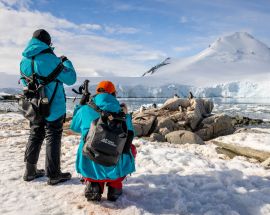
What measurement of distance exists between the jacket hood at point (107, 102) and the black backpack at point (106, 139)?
6cm

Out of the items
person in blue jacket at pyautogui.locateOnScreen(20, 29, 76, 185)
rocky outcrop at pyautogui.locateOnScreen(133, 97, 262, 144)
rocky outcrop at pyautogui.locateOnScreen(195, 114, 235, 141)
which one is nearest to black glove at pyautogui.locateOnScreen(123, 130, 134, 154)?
person in blue jacket at pyautogui.locateOnScreen(20, 29, 76, 185)

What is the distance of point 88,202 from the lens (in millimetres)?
4051

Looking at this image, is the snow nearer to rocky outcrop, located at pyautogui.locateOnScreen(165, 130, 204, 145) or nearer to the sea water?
rocky outcrop, located at pyautogui.locateOnScreen(165, 130, 204, 145)

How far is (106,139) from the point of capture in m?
3.75

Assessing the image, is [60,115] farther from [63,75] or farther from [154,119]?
[154,119]

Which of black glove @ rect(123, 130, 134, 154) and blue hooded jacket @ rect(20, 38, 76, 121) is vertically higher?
blue hooded jacket @ rect(20, 38, 76, 121)

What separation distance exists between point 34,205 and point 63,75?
5.22ft

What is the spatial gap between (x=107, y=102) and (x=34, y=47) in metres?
1.23

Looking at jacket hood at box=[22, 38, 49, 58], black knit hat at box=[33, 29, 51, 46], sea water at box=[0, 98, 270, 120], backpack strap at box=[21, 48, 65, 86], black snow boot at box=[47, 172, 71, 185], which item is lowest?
sea water at box=[0, 98, 270, 120]

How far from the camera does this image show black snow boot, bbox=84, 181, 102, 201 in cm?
403

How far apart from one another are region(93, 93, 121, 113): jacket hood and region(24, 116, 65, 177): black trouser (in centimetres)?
88

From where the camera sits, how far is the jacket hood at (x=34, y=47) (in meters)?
4.33

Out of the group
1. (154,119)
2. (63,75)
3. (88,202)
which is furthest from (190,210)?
(154,119)

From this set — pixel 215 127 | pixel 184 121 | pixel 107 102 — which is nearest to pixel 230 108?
pixel 215 127
